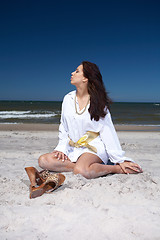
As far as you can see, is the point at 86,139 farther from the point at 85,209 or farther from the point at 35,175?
the point at 85,209

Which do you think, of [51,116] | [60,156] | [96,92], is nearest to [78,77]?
[96,92]

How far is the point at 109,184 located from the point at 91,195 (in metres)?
0.34

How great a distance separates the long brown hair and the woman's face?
0.06m

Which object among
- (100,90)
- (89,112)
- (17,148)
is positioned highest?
(100,90)

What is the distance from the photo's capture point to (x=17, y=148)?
5.15 m

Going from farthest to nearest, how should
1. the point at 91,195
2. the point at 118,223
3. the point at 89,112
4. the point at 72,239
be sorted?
1. the point at 89,112
2. the point at 91,195
3. the point at 118,223
4. the point at 72,239

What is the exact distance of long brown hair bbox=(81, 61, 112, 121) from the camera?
302 centimetres

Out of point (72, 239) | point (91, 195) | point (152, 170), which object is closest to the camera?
point (72, 239)

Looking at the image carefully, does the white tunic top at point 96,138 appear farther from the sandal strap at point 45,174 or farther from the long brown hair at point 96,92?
the sandal strap at point 45,174

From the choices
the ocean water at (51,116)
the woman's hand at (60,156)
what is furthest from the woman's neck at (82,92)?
the ocean water at (51,116)

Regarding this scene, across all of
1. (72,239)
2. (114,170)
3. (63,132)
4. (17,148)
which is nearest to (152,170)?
(114,170)

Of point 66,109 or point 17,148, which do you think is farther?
point 17,148

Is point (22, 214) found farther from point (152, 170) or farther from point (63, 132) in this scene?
point (152, 170)

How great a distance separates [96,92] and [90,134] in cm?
61
